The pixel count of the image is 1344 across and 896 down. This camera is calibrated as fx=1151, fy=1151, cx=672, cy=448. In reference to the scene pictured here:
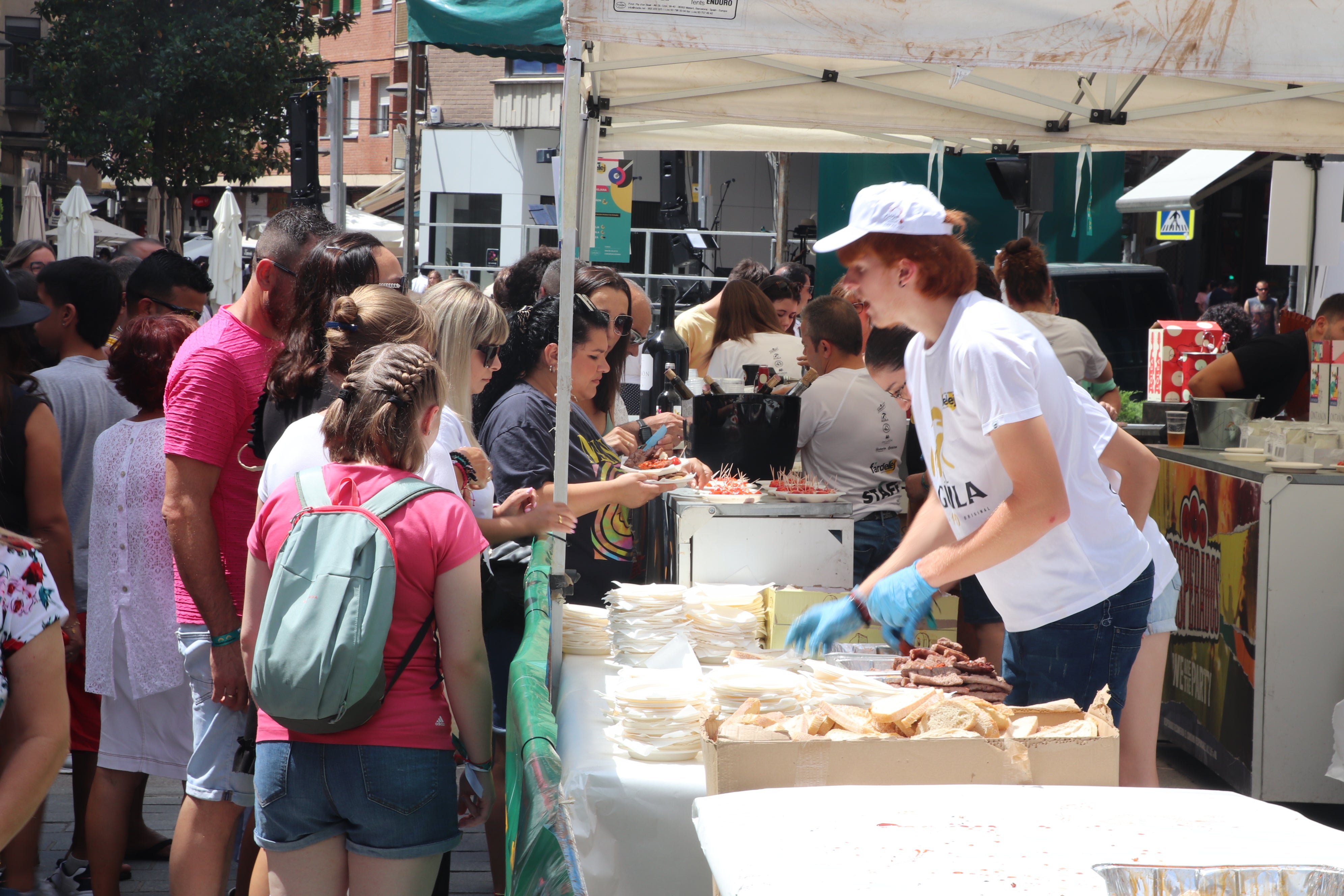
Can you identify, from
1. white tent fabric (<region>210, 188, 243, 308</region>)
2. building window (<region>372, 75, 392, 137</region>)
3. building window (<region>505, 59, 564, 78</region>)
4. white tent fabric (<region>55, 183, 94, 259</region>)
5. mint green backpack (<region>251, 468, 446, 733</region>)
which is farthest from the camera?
building window (<region>372, 75, 392, 137</region>)

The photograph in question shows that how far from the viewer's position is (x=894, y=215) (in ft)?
8.02

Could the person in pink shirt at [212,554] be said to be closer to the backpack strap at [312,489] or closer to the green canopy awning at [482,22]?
the backpack strap at [312,489]

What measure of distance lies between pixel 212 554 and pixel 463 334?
107 cm

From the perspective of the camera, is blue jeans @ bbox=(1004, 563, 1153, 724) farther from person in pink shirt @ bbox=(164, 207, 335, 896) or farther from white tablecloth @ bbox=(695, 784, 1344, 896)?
person in pink shirt @ bbox=(164, 207, 335, 896)

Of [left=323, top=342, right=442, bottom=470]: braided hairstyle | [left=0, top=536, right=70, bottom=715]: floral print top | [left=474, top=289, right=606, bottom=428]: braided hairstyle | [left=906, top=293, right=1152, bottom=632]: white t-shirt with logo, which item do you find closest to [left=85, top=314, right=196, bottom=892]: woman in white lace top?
[left=474, top=289, right=606, bottom=428]: braided hairstyle

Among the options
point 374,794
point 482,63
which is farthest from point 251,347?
point 482,63

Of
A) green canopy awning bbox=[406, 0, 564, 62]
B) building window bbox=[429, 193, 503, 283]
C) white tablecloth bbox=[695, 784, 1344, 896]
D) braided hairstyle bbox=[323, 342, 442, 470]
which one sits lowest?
white tablecloth bbox=[695, 784, 1344, 896]

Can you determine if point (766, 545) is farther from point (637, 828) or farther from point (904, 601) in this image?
point (637, 828)

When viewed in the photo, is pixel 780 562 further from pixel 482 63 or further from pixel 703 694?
pixel 482 63

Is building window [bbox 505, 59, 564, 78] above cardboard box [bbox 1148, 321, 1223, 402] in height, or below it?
above

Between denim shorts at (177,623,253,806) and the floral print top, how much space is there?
1.00 metres

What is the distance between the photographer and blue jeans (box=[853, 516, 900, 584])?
4660 millimetres

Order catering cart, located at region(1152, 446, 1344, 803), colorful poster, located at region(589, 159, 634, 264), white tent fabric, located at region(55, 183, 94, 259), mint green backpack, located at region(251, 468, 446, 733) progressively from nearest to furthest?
1. mint green backpack, located at region(251, 468, 446, 733)
2. catering cart, located at region(1152, 446, 1344, 803)
3. white tent fabric, located at region(55, 183, 94, 259)
4. colorful poster, located at region(589, 159, 634, 264)

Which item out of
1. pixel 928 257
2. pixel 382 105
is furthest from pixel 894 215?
pixel 382 105
